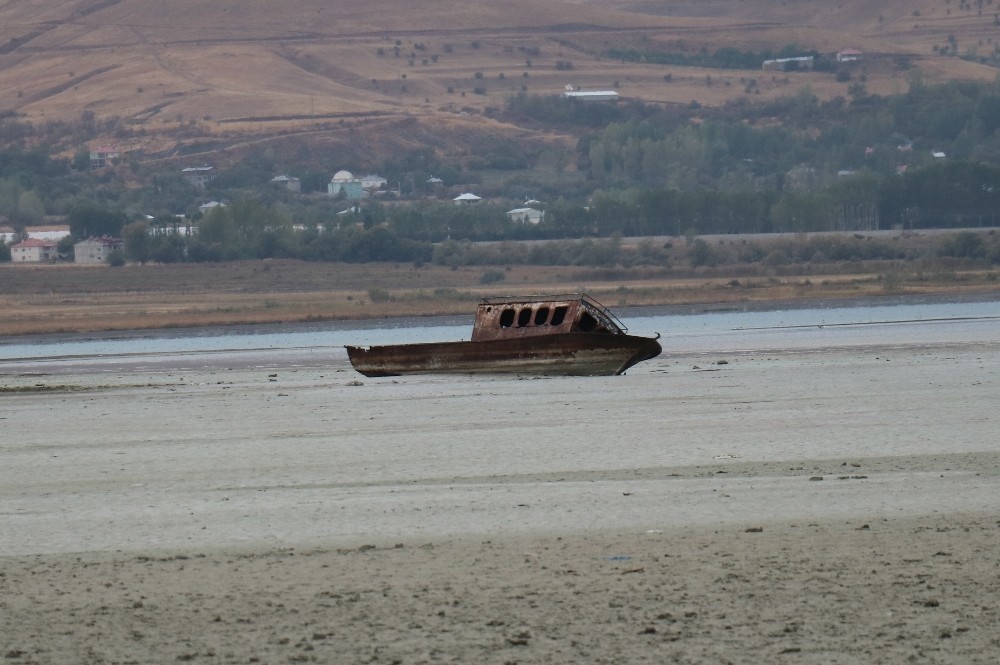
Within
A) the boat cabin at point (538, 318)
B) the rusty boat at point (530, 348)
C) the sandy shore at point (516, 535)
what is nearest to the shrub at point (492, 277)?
the rusty boat at point (530, 348)

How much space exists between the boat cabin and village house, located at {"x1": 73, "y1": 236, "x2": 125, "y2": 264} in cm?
9589

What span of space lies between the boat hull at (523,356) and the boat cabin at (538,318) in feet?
1.50

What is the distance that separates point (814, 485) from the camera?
18578 mm

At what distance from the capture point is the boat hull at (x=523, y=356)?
1574 inches

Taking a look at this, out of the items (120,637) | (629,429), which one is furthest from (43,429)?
(120,637)

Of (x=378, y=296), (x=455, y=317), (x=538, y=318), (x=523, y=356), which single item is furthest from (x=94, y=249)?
(x=523, y=356)

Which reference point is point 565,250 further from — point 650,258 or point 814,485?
point 814,485

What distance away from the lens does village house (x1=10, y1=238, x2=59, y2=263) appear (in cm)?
14062

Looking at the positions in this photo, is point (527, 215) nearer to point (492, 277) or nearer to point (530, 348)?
point (492, 277)

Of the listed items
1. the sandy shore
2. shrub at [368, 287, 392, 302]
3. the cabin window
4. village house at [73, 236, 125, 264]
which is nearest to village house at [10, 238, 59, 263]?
village house at [73, 236, 125, 264]

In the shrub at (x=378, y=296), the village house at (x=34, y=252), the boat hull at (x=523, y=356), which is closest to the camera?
the boat hull at (x=523, y=356)

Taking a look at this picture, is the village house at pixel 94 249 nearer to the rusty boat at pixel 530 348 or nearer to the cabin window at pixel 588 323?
the rusty boat at pixel 530 348

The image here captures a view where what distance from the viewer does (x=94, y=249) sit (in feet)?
449

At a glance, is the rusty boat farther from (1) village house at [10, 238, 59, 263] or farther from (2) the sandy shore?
(1) village house at [10, 238, 59, 263]
